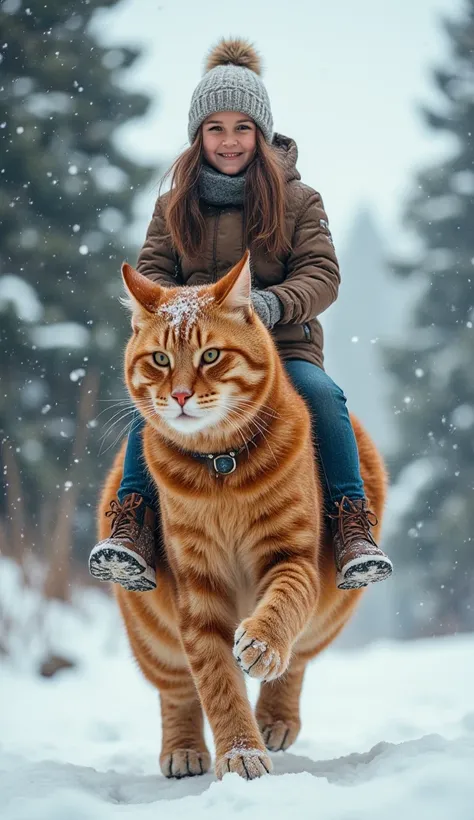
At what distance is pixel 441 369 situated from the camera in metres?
10.9

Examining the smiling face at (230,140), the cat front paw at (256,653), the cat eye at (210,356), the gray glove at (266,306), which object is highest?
the smiling face at (230,140)

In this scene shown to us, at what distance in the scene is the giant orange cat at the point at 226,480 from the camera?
2625mm

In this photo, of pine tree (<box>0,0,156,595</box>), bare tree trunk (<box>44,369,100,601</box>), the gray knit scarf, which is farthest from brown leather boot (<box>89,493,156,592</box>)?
pine tree (<box>0,0,156,595</box>)

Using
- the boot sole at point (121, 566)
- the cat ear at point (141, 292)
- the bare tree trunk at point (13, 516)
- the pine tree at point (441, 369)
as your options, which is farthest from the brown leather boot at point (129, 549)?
the pine tree at point (441, 369)

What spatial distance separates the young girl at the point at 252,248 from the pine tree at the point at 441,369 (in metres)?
7.76

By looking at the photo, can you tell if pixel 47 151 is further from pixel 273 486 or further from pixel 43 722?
pixel 273 486

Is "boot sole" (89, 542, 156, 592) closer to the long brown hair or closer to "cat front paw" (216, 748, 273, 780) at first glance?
"cat front paw" (216, 748, 273, 780)

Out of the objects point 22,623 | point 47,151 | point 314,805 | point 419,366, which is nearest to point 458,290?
point 419,366

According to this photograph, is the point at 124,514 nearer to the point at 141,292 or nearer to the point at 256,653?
the point at 141,292

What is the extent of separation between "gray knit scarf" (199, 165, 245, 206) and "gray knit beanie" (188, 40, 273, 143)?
0.64 ft

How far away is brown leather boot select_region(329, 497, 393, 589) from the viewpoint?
111 inches

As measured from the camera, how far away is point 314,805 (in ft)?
6.77

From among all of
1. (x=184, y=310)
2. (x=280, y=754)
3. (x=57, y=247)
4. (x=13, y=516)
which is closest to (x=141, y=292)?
(x=184, y=310)

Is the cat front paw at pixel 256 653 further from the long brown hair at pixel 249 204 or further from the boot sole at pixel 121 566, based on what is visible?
the long brown hair at pixel 249 204
